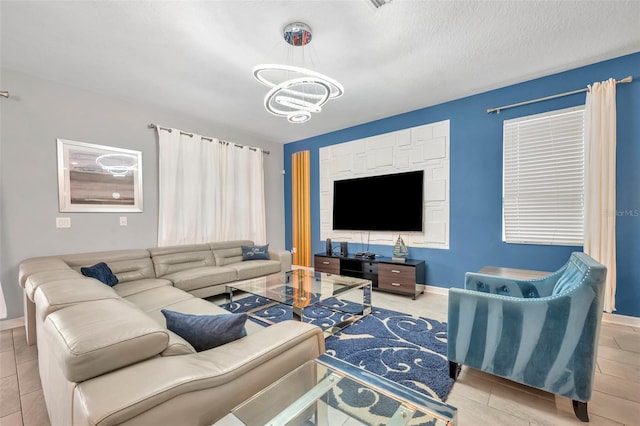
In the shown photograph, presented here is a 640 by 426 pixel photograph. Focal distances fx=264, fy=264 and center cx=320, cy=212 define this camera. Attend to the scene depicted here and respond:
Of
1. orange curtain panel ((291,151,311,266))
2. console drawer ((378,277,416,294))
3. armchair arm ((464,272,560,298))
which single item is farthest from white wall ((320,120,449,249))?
armchair arm ((464,272,560,298))

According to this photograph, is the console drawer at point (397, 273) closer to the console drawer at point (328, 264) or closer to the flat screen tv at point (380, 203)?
the flat screen tv at point (380, 203)

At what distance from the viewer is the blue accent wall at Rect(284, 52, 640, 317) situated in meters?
2.63

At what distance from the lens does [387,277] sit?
149 inches

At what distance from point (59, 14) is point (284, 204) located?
4.21 m

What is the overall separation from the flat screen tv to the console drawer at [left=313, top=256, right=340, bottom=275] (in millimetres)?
648

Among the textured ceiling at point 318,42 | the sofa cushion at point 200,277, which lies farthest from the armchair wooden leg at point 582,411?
the sofa cushion at point 200,277

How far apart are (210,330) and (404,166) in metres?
3.65

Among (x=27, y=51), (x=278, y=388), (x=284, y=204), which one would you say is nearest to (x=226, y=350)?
(x=278, y=388)

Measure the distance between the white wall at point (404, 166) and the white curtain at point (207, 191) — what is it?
1.41 metres

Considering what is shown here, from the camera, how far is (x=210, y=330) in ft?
3.92

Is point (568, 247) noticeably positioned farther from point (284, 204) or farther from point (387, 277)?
point (284, 204)

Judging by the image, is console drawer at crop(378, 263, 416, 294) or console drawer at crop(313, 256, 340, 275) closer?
console drawer at crop(378, 263, 416, 294)

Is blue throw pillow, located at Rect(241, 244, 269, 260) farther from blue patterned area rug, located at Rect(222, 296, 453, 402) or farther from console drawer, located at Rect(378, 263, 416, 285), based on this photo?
console drawer, located at Rect(378, 263, 416, 285)

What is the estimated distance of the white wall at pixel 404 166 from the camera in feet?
12.4
